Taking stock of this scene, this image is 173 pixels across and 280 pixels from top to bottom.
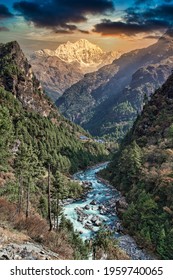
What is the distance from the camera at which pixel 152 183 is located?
69.1m

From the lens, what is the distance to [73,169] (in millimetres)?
140000

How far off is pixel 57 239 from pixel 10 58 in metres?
186

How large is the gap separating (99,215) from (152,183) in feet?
40.0

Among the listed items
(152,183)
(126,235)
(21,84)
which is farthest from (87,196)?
(21,84)

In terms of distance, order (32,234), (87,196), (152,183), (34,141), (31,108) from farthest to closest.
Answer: (31,108)
(34,141)
(87,196)
(152,183)
(32,234)

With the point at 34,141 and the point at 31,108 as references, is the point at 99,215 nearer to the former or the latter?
the point at 34,141

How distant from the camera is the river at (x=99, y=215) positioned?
53.0m

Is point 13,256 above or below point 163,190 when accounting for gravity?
above

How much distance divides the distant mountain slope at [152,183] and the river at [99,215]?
2.04 meters

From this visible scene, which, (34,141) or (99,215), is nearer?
(99,215)

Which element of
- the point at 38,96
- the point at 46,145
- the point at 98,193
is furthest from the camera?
the point at 38,96
